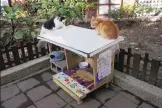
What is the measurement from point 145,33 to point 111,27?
358 centimetres

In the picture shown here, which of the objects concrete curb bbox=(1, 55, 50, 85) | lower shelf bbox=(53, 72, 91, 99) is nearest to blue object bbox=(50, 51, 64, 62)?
concrete curb bbox=(1, 55, 50, 85)

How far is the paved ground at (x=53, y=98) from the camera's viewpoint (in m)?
2.67

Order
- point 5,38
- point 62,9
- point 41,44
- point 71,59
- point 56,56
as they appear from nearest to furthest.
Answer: point 71,59 → point 56,56 → point 41,44 → point 5,38 → point 62,9

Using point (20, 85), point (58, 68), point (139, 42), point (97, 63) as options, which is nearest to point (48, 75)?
point (58, 68)

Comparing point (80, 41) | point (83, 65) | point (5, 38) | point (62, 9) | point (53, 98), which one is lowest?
point (53, 98)

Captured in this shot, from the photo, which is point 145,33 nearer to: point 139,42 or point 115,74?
point 139,42

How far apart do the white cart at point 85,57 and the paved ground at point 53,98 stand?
Result: 0.15 meters

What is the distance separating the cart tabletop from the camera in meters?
2.38

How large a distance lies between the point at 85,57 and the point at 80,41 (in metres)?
0.26

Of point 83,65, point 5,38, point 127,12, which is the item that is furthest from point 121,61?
point 127,12

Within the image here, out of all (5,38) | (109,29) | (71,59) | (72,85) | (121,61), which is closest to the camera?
(109,29)

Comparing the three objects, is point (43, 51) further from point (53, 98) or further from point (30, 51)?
point (53, 98)

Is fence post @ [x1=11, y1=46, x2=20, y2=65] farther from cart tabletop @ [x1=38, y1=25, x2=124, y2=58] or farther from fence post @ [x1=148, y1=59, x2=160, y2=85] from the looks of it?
fence post @ [x1=148, y1=59, x2=160, y2=85]

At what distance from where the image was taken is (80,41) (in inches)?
105
